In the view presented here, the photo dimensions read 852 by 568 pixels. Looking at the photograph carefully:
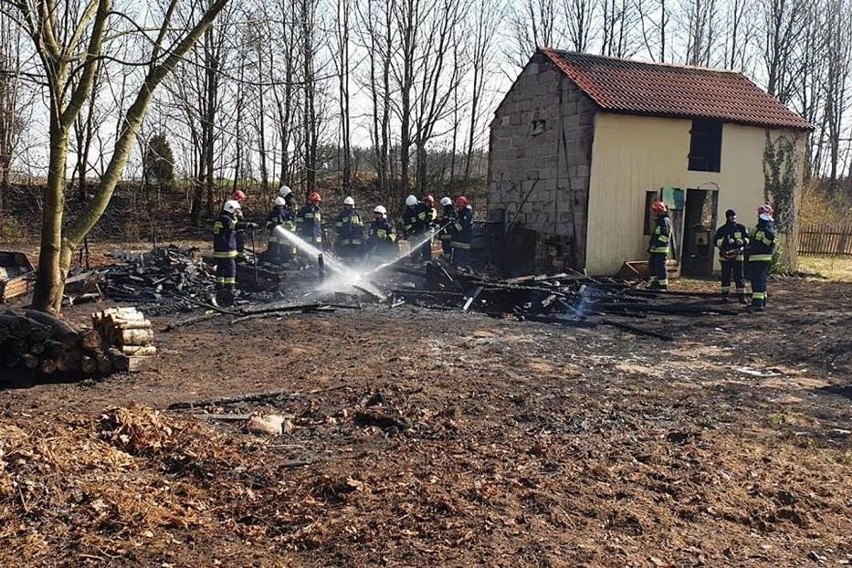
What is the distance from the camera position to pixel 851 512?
501 centimetres

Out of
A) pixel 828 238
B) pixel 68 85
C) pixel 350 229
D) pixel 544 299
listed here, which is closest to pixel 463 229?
pixel 350 229

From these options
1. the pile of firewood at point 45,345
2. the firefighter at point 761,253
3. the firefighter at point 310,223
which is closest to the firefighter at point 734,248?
the firefighter at point 761,253

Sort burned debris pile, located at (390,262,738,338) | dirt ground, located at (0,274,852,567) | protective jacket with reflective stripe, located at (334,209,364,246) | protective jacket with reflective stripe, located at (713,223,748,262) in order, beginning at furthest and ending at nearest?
protective jacket with reflective stripe, located at (334,209,364,246)
protective jacket with reflective stripe, located at (713,223,748,262)
burned debris pile, located at (390,262,738,338)
dirt ground, located at (0,274,852,567)

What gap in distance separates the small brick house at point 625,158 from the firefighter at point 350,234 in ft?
15.8

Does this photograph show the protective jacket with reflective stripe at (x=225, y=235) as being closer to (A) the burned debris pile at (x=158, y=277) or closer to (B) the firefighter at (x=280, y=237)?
(A) the burned debris pile at (x=158, y=277)

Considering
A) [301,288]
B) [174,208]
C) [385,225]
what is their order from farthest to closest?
1. [174,208]
2. [385,225]
3. [301,288]

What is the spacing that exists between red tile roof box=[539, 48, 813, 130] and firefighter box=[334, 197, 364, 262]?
6.89 m

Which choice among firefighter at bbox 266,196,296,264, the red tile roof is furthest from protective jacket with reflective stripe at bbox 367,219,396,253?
the red tile roof

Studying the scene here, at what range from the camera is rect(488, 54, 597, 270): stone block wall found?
19391 millimetres

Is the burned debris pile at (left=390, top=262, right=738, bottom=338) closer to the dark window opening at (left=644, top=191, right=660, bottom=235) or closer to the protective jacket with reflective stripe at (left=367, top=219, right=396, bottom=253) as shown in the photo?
the protective jacket with reflective stripe at (left=367, top=219, right=396, bottom=253)

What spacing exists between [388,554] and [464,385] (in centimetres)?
415

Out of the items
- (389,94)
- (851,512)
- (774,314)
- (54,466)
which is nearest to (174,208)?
(389,94)

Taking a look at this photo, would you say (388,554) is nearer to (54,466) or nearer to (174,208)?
(54,466)

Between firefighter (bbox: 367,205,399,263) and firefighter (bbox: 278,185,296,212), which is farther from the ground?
firefighter (bbox: 278,185,296,212)
